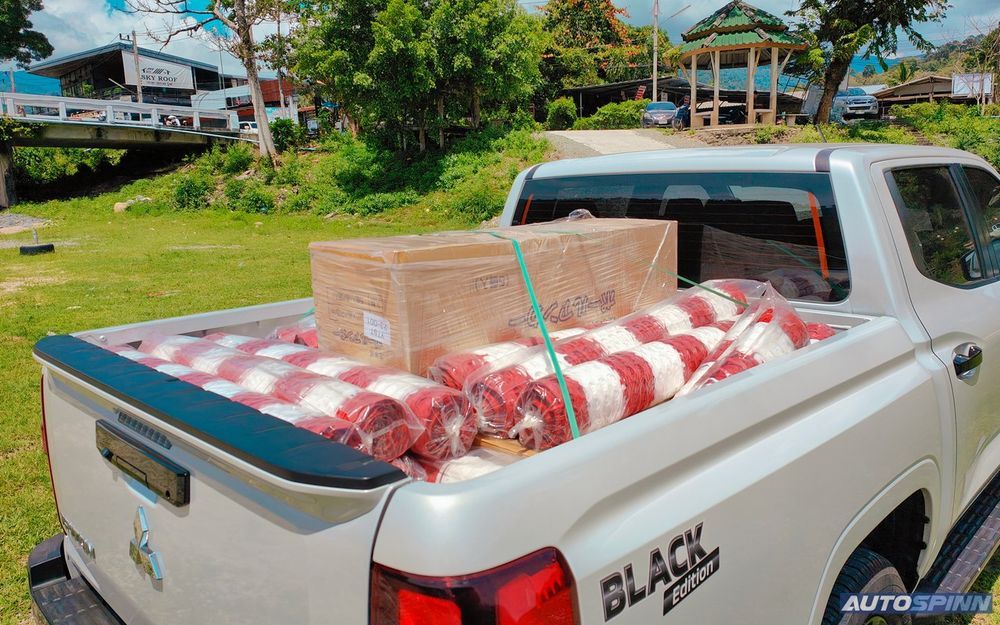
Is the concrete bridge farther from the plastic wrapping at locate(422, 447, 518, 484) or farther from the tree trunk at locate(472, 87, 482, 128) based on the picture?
the plastic wrapping at locate(422, 447, 518, 484)

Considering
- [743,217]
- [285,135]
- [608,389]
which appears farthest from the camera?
[285,135]

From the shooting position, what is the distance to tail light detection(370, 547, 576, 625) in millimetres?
1174

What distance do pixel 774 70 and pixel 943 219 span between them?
2316cm

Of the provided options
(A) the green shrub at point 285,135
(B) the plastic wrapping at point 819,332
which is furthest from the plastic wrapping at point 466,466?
(A) the green shrub at point 285,135

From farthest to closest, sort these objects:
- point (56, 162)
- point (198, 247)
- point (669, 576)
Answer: point (56, 162), point (198, 247), point (669, 576)

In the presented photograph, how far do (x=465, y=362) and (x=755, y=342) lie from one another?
0.91 m

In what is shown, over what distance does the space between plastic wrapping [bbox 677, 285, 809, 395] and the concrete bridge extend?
28196 millimetres

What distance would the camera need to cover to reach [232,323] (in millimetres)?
2967

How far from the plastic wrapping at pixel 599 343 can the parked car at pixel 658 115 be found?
88.4 ft

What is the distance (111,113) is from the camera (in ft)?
87.8

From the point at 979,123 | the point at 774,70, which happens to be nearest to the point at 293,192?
the point at 774,70

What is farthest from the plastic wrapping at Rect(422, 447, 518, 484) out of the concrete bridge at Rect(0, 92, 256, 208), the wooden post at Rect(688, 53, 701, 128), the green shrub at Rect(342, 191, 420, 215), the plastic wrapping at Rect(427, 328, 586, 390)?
the concrete bridge at Rect(0, 92, 256, 208)

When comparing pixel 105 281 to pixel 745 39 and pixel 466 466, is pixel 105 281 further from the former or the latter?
pixel 745 39

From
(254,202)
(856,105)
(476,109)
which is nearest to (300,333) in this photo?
(254,202)
